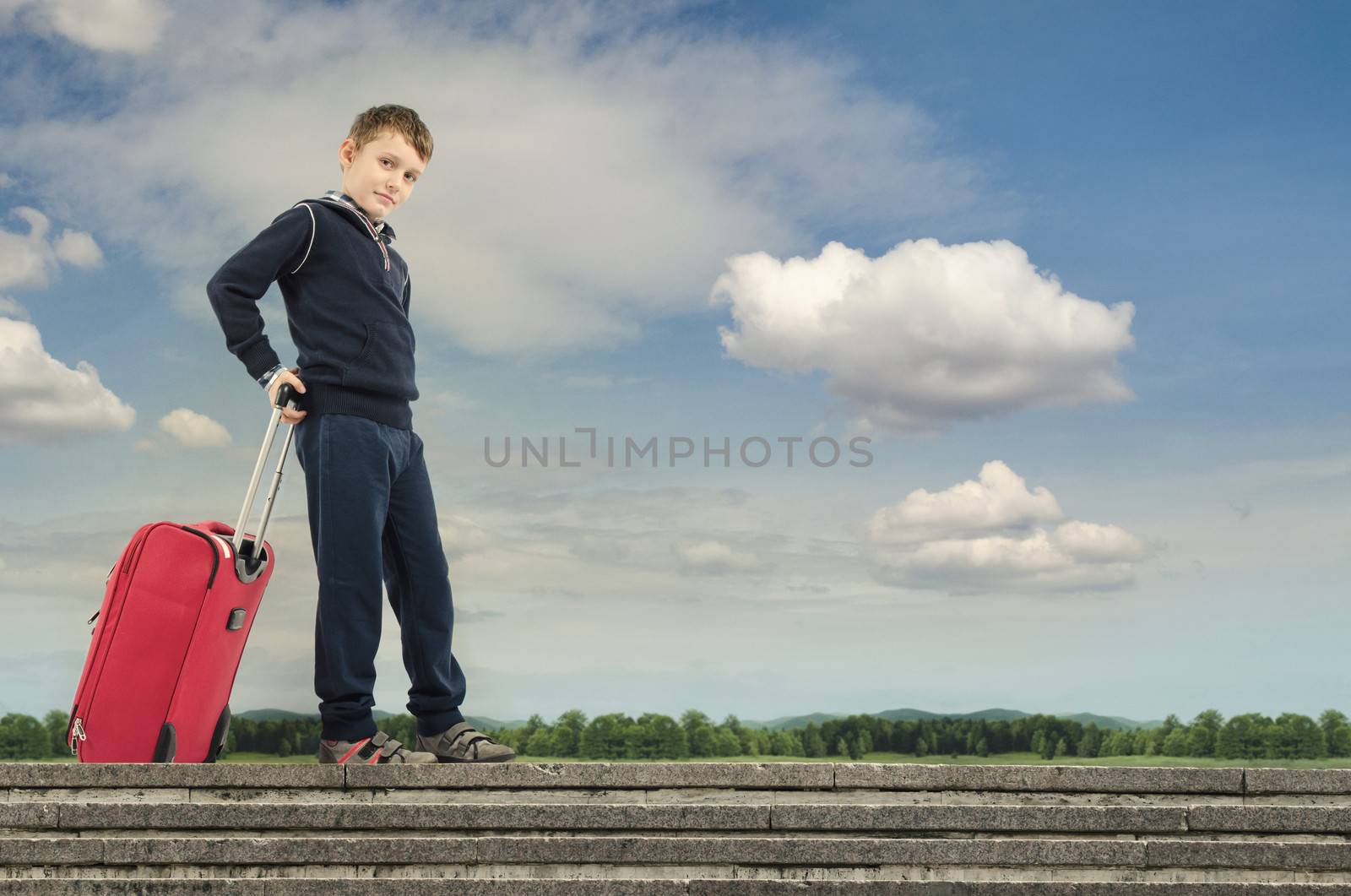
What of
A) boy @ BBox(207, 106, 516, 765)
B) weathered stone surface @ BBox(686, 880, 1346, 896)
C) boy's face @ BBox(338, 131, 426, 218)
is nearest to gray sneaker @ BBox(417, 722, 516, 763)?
boy @ BBox(207, 106, 516, 765)

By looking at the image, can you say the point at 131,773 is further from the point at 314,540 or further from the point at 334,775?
the point at 314,540

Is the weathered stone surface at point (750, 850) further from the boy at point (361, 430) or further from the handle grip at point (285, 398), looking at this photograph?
the handle grip at point (285, 398)

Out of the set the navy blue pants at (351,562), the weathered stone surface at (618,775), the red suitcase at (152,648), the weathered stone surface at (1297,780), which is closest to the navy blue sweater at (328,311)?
the navy blue pants at (351,562)

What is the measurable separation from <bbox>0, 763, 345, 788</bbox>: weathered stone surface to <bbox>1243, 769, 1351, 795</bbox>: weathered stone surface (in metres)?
3.17

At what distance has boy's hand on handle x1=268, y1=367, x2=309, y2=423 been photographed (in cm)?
401

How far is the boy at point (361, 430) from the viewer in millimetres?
3967

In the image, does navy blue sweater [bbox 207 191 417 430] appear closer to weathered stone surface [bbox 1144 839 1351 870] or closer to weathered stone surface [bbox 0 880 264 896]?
weathered stone surface [bbox 0 880 264 896]

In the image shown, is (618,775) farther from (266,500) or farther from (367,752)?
(266,500)

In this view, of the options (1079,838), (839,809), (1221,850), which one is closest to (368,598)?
(839,809)

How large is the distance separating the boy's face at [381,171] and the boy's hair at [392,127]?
0.9 inches

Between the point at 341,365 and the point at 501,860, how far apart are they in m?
1.89

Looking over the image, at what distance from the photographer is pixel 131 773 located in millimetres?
3707

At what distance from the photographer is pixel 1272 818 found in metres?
3.66

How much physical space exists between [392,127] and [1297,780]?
13.6ft
